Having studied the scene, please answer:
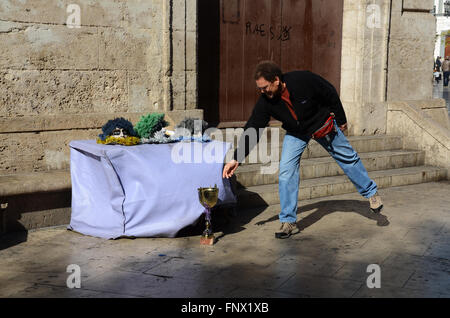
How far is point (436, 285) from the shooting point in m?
4.06

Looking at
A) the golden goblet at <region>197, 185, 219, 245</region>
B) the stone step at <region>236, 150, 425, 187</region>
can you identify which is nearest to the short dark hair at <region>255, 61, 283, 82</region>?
the golden goblet at <region>197, 185, 219, 245</region>

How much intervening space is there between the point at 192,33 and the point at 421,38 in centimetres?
443

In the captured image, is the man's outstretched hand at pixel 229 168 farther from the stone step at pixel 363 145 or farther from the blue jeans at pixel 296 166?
the stone step at pixel 363 145

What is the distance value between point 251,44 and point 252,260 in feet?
14.7

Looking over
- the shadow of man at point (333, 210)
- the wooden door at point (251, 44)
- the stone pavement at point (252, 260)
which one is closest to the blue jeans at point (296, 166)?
the stone pavement at point (252, 260)

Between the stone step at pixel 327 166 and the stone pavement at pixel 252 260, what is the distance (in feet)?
2.32

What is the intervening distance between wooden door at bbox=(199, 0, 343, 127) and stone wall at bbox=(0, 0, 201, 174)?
0.75 metres

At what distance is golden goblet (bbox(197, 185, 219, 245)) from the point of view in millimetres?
5035

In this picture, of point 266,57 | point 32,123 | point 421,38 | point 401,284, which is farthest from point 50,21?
point 421,38

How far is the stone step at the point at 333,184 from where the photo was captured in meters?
6.64

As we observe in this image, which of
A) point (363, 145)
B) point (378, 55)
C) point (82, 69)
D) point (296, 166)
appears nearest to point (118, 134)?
point (82, 69)

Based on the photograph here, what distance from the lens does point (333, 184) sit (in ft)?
23.7

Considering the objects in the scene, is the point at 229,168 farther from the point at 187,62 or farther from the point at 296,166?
the point at 187,62
